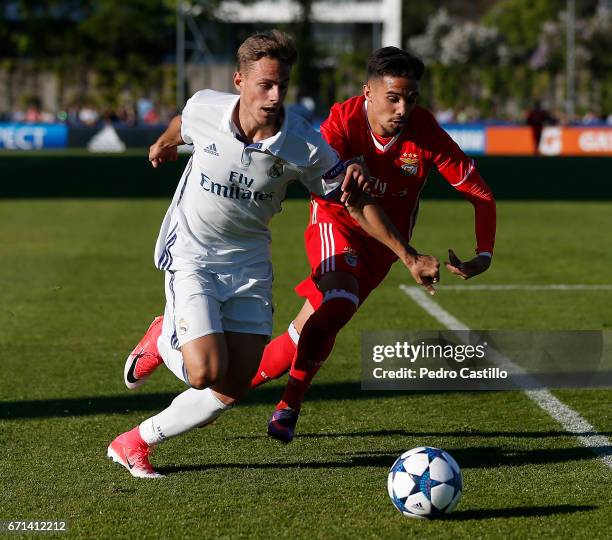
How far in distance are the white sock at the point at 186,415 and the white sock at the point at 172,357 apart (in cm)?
11

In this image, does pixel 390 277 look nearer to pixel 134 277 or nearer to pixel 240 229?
pixel 134 277

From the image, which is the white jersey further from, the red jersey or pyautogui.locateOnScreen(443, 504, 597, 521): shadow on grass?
pyautogui.locateOnScreen(443, 504, 597, 521): shadow on grass

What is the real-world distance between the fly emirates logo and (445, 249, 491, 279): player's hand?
3.18 ft

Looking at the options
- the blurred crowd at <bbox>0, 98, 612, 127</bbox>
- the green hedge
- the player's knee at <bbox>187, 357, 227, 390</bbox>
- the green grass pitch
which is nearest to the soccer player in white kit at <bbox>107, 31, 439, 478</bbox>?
the player's knee at <bbox>187, 357, 227, 390</bbox>

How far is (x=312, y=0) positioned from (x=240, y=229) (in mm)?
68553

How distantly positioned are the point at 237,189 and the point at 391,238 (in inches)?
28.7

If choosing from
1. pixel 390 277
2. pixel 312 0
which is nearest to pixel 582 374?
pixel 390 277

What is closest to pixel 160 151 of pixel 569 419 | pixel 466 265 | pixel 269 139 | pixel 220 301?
pixel 269 139

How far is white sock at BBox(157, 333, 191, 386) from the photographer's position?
18.5 ft

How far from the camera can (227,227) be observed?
567 cm

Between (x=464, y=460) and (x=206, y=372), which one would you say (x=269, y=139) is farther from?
(x=464, y=460)

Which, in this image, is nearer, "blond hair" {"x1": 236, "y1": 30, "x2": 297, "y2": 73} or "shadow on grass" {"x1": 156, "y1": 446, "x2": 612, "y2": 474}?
"blond hair" {"x1": 236, "y1": 30, "x2": 297, "y2": 73}

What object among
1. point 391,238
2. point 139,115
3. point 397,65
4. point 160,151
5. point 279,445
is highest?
point 397,65

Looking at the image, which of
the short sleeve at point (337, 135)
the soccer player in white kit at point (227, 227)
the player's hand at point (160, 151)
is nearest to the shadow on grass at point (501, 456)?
the soccer player in white kit at point (227, 227)
